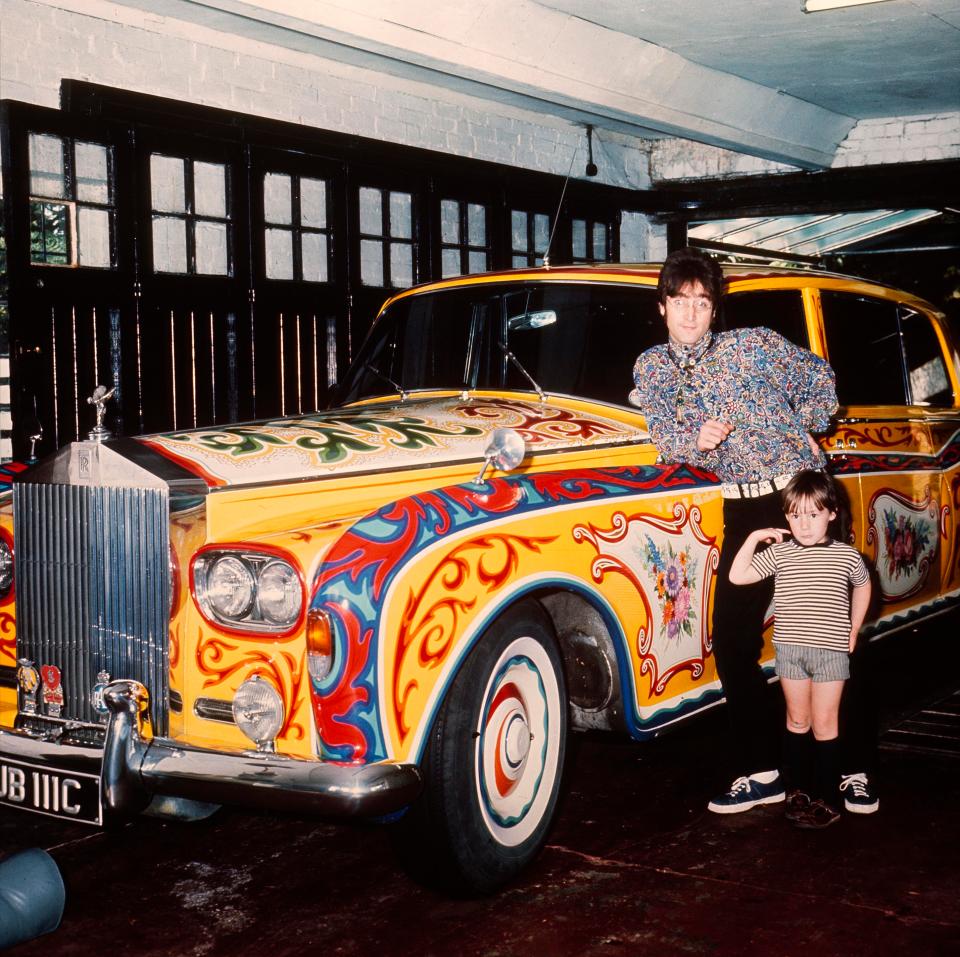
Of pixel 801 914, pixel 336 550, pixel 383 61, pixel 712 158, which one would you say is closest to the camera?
pixel 336 550

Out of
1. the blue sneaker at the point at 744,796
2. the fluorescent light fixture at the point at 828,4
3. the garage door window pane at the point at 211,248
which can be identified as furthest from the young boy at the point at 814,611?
the garage door window pane at the point at 211,248

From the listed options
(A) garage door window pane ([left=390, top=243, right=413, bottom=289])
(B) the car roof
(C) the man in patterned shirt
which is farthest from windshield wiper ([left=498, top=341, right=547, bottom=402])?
(A) garage door window pane ([left=390, top=243, right=413, bottom=289])

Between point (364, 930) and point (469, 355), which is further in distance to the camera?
point (469, 355)

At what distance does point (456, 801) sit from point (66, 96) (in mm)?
5338

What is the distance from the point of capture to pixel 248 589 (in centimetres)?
305

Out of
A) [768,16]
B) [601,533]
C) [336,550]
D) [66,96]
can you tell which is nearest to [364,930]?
[336,550]

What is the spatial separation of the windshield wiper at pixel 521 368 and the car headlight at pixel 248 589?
1656mm

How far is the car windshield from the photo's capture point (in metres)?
4.44

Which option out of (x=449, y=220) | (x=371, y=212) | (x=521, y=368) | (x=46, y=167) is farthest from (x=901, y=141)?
(x=521, y=368)

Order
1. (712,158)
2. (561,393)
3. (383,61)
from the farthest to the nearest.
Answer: (712,158) → (383,61) → (561,393)

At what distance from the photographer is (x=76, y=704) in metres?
3.37

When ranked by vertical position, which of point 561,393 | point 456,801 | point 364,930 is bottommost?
point 364,930

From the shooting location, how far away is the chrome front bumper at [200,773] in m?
2.83

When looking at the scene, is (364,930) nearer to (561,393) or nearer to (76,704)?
(76,704)
